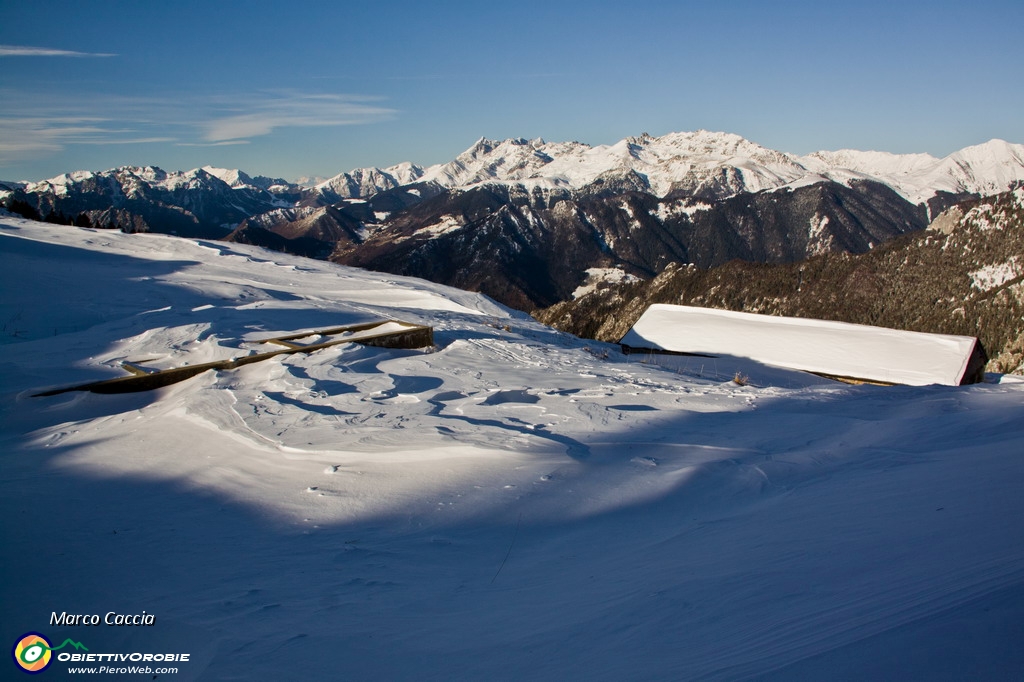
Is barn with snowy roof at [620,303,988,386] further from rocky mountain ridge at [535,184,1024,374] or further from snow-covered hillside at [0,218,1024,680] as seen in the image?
rocky mountain ridge at [535,184,1024,374]

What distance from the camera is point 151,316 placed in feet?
41.0

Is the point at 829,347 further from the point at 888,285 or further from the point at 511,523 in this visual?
the point at 888,285

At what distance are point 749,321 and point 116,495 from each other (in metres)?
23.9

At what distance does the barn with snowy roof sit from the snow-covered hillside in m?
10.4

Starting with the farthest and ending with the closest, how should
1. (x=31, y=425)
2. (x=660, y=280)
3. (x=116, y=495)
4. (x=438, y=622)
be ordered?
(x=660, y=280)
(x=31, y=425)
(x=116, y=495)
(x=438, y=622)

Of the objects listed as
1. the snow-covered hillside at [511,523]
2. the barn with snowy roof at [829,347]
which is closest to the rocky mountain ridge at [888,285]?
the barn with snowy roof at [829,347]

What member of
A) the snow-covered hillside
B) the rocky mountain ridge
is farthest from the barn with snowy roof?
the rocky mountain ridge

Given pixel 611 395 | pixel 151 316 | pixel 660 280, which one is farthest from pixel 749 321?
pixel 660 280

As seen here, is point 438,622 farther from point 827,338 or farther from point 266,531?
point 827,338

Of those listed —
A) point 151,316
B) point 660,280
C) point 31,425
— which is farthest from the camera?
point 660,280

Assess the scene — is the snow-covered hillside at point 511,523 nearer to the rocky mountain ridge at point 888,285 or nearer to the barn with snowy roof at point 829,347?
the barn with snowy roof at point 829,347

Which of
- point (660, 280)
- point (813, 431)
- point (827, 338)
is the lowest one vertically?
point (660, 280)

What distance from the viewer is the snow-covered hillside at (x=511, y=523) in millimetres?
2902

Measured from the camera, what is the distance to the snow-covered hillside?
2.90 metres
